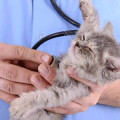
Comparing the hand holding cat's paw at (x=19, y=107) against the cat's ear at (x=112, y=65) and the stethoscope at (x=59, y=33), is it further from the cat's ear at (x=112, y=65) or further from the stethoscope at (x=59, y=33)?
the cat's ear at (x=112, y=65)

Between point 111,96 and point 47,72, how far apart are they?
39cm

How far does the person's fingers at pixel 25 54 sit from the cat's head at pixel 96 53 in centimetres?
12

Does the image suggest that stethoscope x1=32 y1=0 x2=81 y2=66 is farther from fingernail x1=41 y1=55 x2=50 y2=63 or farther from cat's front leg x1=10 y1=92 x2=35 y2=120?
cat's front leg x1=10 y1=92 x2=35 y2=120

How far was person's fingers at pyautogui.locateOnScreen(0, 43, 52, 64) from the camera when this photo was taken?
1.17 m

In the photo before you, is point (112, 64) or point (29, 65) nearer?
point (112, 64)

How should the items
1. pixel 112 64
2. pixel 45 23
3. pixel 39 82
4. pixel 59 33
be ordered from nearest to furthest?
pixel 112 64 → pixel 39 82 → pixel 59 33 → pixel 45 23

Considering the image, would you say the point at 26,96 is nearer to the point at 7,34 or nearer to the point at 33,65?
the point at 33,65

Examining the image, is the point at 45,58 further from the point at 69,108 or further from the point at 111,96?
the point at 111,96

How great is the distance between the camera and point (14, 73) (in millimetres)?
1198

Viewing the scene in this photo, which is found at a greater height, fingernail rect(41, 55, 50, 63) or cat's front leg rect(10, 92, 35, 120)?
fingernail rect(41, 55, 50, 63)

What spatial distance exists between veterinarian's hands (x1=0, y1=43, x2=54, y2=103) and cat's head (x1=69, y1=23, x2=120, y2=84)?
14cm

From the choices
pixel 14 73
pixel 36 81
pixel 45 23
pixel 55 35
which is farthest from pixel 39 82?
pixel 45 23

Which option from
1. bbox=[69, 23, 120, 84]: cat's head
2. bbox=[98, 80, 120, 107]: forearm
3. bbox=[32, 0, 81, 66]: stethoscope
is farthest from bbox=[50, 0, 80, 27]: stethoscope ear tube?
bbox=[98, 80, 120, 107]: forearm

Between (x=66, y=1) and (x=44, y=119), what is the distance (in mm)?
606
